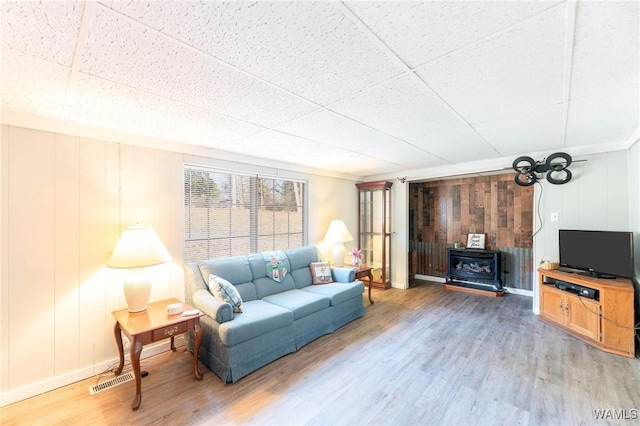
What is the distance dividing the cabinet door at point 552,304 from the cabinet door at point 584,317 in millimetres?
102

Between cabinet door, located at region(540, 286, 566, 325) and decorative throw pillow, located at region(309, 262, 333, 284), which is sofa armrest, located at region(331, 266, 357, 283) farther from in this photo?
cabinet door, located at region(540, 286, 566, 325)

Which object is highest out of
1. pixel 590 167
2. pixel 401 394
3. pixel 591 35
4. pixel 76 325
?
pixel 591 35

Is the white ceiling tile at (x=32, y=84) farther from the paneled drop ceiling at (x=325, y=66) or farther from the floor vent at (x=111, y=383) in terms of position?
the floor vent at (x=111, y=383)

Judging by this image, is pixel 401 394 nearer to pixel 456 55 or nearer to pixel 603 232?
pixel 456 55

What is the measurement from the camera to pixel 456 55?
4.66ft

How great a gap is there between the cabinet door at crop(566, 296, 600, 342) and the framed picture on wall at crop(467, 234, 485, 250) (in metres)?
1.95

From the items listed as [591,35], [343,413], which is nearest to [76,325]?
[343,413]

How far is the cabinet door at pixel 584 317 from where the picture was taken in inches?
116

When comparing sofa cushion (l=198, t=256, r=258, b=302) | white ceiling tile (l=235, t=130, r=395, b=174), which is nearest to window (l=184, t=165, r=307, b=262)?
sofa cushion (l=198, t=256, r=258, b=302)

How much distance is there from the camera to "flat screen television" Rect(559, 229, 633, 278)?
9.72 ft

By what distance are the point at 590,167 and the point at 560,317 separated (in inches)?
76.1

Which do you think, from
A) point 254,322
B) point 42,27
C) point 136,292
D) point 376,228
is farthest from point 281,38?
point 376,228

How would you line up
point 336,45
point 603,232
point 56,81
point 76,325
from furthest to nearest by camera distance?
point 603,232 < point 76,325 < point 56,81 < point 336,45

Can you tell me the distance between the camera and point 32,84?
167cm
